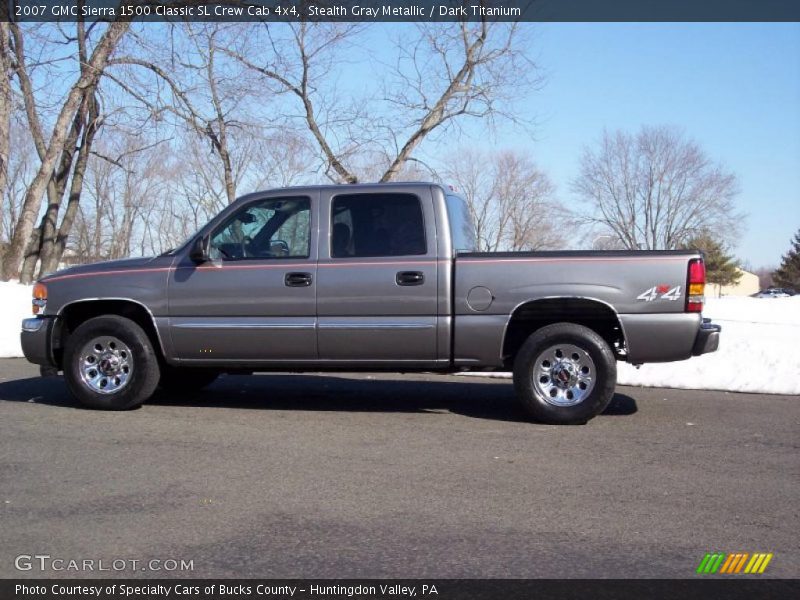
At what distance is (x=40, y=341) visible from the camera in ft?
25.2

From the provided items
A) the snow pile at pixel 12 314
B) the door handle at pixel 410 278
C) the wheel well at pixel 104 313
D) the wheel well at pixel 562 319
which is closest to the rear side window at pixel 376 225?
the door handle at pixel 410 278

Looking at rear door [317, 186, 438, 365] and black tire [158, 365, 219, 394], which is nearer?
rear door [317, 186, 438, 365]

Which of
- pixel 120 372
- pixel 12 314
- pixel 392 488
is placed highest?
pixel 12 314

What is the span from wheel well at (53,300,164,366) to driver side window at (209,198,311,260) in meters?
0.94

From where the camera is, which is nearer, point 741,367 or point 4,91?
point 741,367

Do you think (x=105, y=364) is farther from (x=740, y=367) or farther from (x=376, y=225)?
(x=740, y=367)

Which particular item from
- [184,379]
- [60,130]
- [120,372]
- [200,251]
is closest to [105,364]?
[120,372]

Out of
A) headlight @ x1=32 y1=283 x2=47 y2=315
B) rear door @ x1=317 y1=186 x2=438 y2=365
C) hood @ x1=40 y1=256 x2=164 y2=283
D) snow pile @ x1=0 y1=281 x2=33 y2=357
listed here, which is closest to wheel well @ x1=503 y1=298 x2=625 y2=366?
rear door @ x1=317 y1=186 x2=438 y2=365

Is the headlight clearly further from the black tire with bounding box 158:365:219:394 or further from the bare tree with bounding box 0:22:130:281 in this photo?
the bare tree with bounding box 0:22:130:281

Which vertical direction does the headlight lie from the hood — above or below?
below

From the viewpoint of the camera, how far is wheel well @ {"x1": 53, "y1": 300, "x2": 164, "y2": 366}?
7.77m

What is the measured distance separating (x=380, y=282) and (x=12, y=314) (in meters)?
8.45

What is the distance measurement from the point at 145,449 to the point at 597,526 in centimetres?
341

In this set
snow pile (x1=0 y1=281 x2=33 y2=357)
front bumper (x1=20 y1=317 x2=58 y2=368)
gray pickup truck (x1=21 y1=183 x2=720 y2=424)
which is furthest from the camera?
snow pile (x1=0 y1=281 x2=33 y2=357)
